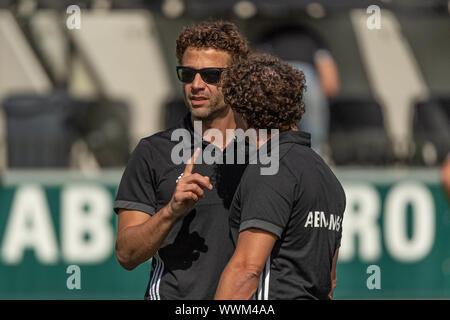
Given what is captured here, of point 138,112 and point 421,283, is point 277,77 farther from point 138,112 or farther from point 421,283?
point 138,112

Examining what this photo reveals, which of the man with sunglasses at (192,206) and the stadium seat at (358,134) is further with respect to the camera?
the stadium seat at (358,134)

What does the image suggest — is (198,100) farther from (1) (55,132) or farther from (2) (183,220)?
(1) (55,132)

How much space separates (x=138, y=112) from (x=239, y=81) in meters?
7.23

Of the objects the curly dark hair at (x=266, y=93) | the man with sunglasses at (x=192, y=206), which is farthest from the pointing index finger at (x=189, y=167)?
the curly dark hair at (x=266, y=93)

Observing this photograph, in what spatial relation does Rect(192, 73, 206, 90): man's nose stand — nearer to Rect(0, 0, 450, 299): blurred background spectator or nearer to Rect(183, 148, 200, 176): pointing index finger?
Rect(183, 148, 200, 176): pointing index finger

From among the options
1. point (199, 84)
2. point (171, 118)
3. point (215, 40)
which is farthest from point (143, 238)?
point (171, 118)

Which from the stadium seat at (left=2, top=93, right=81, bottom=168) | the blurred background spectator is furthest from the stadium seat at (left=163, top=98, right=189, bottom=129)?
the stadium seat at (left=2, top=93, right=81, bottom=168)

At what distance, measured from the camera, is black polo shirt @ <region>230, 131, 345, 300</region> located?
314cm

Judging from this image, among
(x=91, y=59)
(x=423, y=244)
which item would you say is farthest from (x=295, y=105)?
(x=91, y=59)

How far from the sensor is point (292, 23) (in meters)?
10.3

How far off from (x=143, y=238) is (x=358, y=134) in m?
5.82

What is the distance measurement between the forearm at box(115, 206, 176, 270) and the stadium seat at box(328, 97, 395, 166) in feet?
17.0

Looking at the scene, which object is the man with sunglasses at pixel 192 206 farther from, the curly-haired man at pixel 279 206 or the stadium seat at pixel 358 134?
the stadium seat at pixel 358 134

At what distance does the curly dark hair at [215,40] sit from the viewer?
380cm
